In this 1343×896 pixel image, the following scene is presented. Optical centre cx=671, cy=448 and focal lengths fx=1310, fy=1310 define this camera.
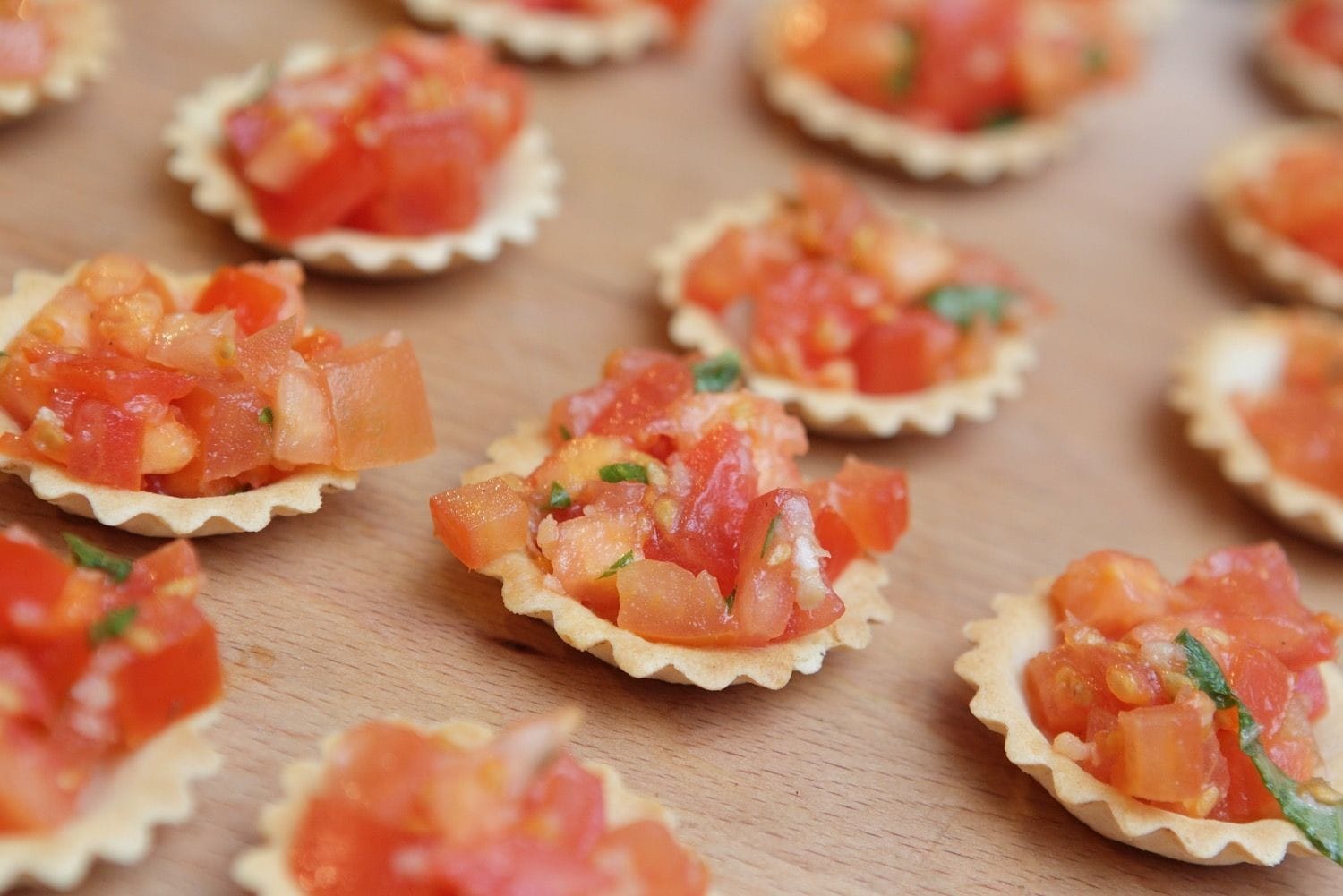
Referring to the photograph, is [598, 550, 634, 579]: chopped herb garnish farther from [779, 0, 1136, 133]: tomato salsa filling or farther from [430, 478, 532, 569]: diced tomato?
[779, 0, 1136, 133]: tomato salsa filling

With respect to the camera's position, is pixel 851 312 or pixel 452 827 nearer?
pixel 452 827

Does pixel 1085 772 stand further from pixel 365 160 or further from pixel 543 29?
pixel 543 29

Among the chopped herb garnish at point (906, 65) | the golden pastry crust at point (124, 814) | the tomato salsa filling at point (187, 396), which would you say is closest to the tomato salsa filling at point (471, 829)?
the golden pastry crust at point (124, 814)

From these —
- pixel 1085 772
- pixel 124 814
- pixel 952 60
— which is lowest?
pixel 1085 772

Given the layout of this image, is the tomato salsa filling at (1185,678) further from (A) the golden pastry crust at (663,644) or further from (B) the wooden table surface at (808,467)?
(A) the golden pastry crust at (663,644)

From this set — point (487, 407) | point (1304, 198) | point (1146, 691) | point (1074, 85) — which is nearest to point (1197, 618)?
point (1146, 691)

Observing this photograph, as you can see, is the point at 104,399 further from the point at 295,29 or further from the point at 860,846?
the point at 295,29

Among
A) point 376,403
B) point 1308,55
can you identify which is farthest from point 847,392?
point 1308,55

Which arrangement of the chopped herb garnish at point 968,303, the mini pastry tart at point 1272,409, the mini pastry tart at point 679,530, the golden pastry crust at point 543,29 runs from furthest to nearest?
the golden pastry crust at point 543,29, the chopped herb garnish at point 968,303, the mini pastry tart at point 1272,409, the mini pastry tart at point 679,530
